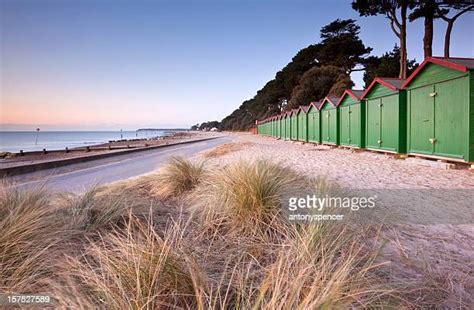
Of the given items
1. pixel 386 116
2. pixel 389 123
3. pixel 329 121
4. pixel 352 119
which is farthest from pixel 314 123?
pixel 389 123

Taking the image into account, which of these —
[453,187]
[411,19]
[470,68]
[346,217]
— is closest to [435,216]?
[346,217]

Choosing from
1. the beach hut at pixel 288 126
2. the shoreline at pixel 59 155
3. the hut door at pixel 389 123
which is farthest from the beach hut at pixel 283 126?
the hut door at pixel 389 123

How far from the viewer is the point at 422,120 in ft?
28.6

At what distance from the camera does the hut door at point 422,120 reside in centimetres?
831

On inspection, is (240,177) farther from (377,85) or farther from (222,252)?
(377,85)

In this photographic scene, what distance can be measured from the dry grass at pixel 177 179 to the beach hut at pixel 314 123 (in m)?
14.2

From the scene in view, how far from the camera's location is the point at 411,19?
21406mm

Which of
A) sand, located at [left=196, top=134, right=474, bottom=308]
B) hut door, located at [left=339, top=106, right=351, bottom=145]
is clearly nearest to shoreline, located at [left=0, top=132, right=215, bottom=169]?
sand, located at [left=196, top=134, right=474, bottom=308]

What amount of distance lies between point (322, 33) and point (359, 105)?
2904 cm

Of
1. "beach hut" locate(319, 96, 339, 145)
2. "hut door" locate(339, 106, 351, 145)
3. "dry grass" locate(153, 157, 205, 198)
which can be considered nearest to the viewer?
"dry grass" locate(153, 157, 205, 198)

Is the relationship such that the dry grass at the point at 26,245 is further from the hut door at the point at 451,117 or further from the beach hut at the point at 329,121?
the beach hut at the point at 329,121

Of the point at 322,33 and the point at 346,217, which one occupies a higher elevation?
the point at 322,33

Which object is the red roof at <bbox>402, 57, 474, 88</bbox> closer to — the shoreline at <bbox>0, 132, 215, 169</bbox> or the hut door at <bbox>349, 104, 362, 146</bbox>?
the hut door at <bbox>349, 104, 362, 146</bbox>

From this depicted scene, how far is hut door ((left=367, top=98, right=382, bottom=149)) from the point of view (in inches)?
447
